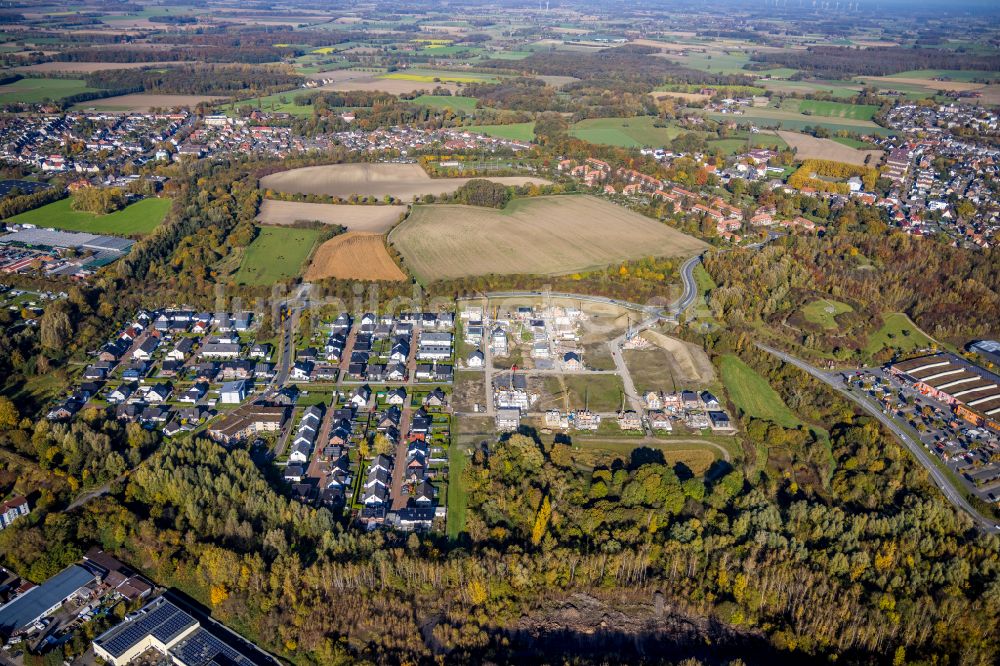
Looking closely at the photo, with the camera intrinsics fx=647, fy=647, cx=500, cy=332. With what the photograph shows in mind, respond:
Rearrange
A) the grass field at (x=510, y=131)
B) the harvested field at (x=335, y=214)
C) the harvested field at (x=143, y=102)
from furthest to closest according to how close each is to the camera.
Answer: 1. the harvested field at (x=143, y=102)
2. the grass field at (x=510, y=131)
3. the harvested field at (x=335, y=214)

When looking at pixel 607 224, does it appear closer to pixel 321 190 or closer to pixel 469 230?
pixel 469 230

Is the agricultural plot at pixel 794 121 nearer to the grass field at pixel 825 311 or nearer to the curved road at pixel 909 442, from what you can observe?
the grass field at pixel 825 311

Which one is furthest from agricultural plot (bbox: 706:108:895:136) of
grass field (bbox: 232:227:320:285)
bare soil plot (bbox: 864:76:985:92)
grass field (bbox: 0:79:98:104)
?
grass field (bbox: 0:79:98:104)

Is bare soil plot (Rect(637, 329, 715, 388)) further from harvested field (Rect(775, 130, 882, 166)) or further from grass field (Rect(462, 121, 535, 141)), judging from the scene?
harvested field (Rect(775, 130, 882, 166))

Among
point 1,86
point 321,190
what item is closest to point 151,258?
point 321,190

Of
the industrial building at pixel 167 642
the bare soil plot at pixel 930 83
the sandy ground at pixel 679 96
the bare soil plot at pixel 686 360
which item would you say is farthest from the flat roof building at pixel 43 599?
the bare soil plot at pixel 930 83
